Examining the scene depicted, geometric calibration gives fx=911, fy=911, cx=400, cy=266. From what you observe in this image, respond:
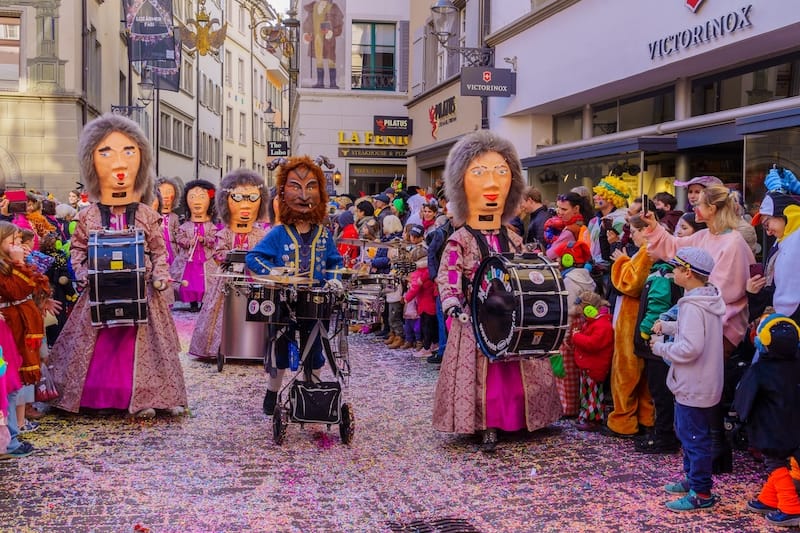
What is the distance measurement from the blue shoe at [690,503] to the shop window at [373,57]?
22342mm

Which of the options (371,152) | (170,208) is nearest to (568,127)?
(170,208)

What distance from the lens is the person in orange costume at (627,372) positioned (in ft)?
21.5

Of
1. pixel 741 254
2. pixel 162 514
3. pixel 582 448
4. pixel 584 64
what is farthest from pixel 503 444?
pixel 584 64

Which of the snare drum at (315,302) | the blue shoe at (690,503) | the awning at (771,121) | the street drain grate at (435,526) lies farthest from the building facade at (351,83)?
the street drain grate at (435,526)

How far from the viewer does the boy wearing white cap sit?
5012 millimetres

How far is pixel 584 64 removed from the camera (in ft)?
40.7

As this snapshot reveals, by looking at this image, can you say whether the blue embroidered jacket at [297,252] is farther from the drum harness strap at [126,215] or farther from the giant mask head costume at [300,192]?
Answer: the drum harness strap at [126,215]

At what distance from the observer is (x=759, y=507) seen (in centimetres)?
497

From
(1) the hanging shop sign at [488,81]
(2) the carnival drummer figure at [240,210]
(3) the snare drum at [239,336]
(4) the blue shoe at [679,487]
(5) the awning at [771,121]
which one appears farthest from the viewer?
(1) the hanging shop sign at [488,81]

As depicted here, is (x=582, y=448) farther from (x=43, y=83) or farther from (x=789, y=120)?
(x=43, y=83)

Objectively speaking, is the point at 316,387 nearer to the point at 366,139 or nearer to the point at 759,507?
the point at 759,507

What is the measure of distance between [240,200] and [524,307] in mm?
5861

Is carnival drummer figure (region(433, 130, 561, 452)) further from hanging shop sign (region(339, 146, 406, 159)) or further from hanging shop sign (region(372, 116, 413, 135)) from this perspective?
hanging shop sign (region(339, 146, 406, 159))

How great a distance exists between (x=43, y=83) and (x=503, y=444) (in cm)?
2039
